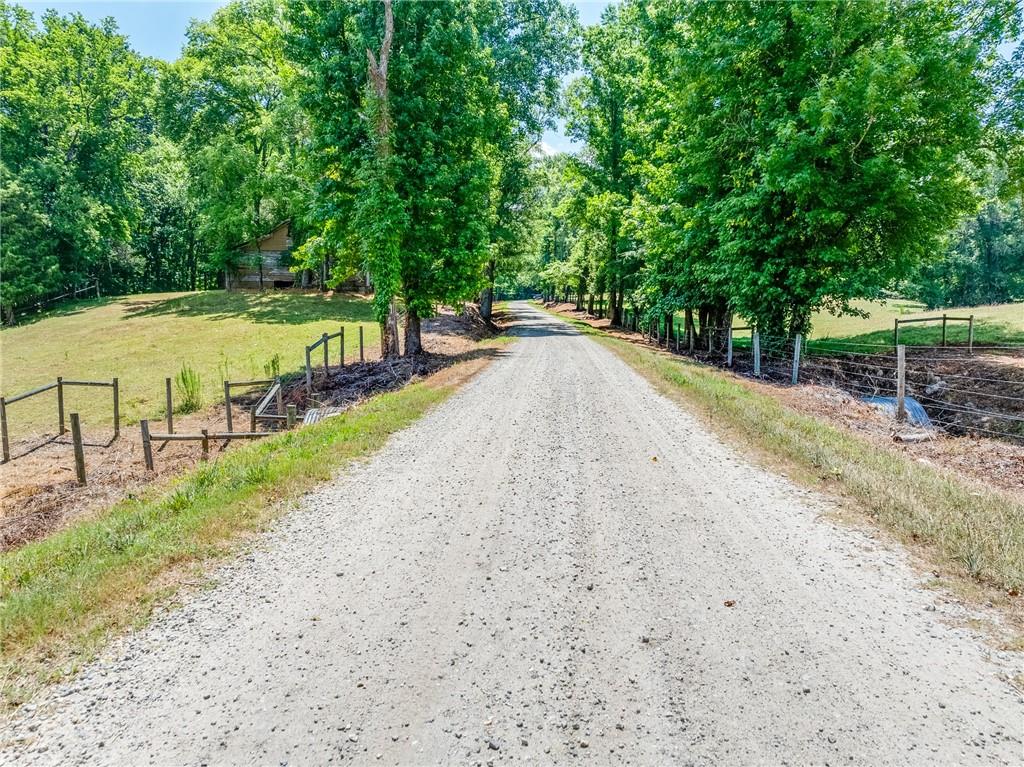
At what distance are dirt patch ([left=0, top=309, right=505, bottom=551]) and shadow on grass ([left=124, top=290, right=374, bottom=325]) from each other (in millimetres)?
15234

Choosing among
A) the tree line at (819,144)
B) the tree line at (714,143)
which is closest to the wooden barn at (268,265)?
the tree line at (714,143)

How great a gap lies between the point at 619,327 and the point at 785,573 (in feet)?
111

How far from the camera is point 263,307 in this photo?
34.9 metres

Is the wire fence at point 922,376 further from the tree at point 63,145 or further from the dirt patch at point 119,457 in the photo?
the tree at point 63,145

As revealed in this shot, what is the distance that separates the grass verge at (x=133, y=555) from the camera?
3477 mm

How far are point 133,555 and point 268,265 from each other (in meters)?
42.2

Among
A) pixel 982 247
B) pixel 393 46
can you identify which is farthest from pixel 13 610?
pixel 982 247

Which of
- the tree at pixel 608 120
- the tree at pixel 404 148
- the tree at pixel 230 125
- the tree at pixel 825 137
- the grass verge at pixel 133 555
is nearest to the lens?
the grass verge at pixel 133 555

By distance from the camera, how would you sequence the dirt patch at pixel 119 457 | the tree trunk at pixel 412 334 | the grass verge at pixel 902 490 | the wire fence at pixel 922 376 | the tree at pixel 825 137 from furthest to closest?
the tree trunk at pixel 412 334, the tree at pixel 825 137, the wire fence at pixel 922 376, the dirt patch at pixel 119 457, the grass verge at pixel 902 490

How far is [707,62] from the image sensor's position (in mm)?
17312

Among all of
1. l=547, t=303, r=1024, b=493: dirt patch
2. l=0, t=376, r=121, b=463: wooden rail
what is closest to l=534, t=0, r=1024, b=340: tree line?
l=547, t=303, r=1024, b=493: dirt patch

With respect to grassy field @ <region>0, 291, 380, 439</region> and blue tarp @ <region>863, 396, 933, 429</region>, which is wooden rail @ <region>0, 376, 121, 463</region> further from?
blue tarp @ <region>863, 396, 933, 429</region>

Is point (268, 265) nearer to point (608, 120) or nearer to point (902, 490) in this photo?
point (608, 120)

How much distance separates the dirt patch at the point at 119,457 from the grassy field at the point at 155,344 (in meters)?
1.67
